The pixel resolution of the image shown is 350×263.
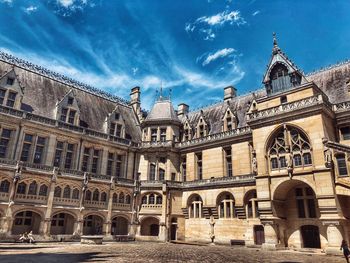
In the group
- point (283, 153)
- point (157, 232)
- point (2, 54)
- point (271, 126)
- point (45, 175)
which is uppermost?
point (2, 54)

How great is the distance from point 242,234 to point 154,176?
1327 cm

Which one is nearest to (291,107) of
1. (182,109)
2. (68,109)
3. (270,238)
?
(270,238)

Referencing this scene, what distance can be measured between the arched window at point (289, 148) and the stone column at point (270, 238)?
520 centimetres

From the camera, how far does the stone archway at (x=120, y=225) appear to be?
34.6 metres

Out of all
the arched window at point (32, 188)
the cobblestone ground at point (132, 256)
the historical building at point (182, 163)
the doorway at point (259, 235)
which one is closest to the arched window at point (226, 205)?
the historical building at point (182, 163)

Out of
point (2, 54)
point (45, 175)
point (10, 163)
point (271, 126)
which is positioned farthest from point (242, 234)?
point (2, 54)

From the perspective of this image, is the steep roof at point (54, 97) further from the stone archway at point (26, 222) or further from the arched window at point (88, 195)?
the stone archway at point (26, 222)

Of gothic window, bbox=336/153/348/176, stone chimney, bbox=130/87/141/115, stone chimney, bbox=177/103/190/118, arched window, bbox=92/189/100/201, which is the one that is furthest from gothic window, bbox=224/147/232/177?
stone chimney, bbox=130/87/141/115

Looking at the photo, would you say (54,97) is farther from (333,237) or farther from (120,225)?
(333,237)

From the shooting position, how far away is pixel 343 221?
21.5 meters

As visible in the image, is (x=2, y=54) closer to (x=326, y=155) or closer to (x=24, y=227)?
(x=24, y=227)

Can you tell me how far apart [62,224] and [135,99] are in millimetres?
22727

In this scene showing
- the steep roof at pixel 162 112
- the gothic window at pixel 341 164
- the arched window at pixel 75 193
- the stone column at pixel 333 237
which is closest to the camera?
the stone column at pixel 333 237

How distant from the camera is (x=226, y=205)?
31047 millimetres
